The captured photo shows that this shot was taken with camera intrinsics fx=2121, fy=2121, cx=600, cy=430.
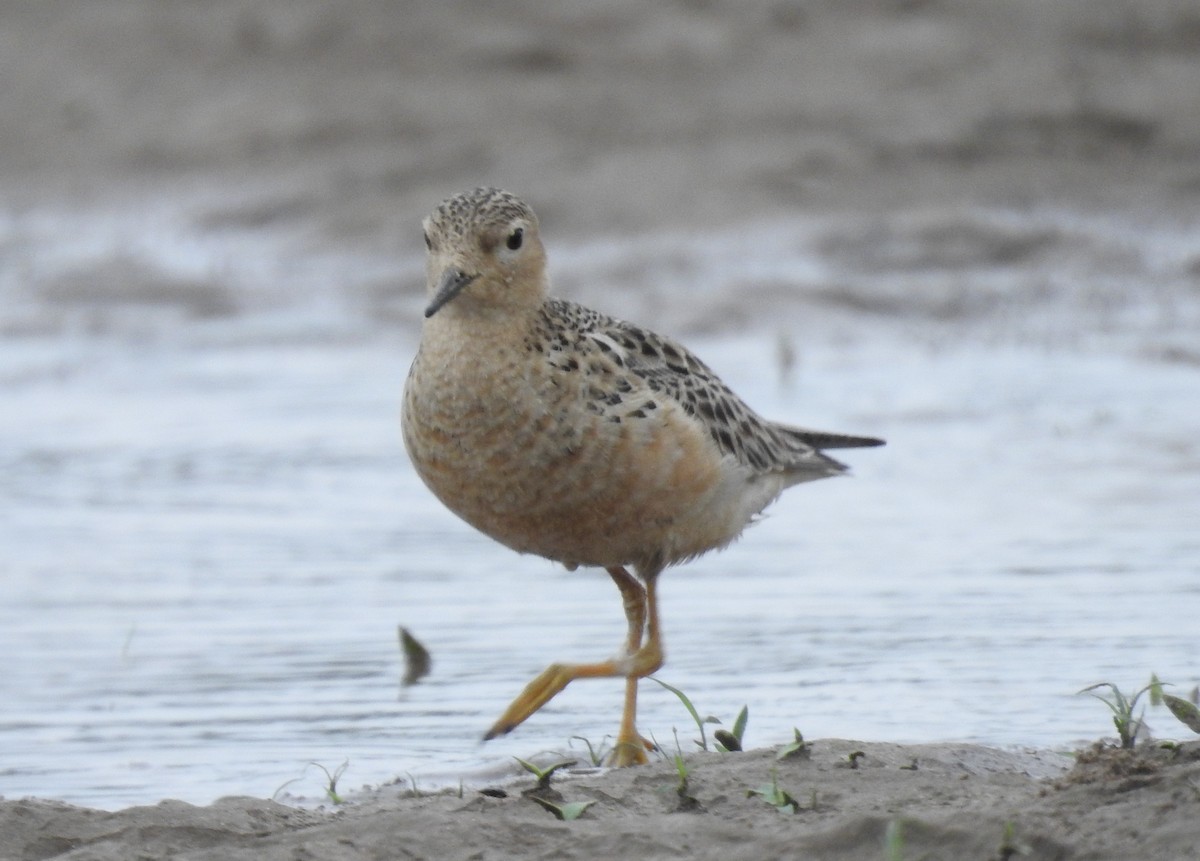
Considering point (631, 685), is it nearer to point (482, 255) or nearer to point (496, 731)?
point (496, 731)

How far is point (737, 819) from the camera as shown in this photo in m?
4.83

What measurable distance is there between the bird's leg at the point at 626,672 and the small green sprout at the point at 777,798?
1156mm

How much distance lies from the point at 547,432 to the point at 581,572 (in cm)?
260

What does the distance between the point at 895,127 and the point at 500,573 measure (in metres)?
9.80

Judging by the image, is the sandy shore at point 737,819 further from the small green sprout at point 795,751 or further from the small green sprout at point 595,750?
the small green sprout at point 595,750

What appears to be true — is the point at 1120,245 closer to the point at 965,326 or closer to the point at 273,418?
the point at 965,326

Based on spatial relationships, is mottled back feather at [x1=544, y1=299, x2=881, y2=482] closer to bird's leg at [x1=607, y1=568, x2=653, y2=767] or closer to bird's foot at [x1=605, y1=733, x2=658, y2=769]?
bird's leg at [x1=607, y1=568, x2=653, y2=767]

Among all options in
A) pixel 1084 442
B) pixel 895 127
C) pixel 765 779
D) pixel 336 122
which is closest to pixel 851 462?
pixel 1084 442

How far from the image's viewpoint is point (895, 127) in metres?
17.5

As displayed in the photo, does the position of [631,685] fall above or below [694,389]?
below

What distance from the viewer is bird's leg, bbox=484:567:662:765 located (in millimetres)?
6238

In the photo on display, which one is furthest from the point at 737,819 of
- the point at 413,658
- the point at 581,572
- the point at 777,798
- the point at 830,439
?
the point at 581,572

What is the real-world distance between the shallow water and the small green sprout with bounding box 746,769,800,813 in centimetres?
132

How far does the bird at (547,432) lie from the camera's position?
6285mm
